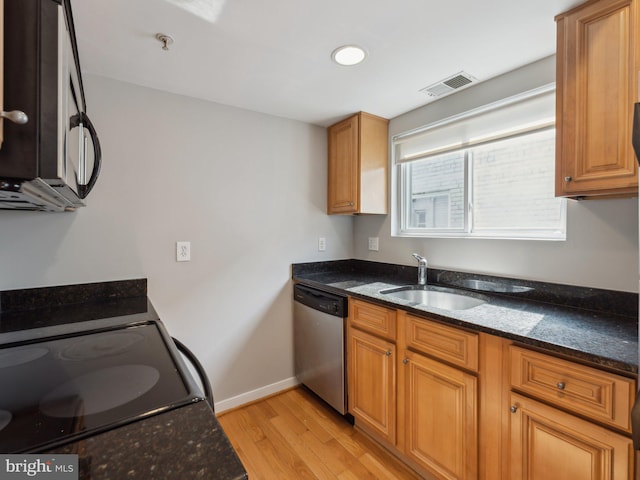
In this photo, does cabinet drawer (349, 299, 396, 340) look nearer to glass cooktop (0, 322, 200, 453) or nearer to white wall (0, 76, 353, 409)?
white wall (0, 76, 353, 409)

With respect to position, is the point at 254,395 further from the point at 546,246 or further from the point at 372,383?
the point at 546,246

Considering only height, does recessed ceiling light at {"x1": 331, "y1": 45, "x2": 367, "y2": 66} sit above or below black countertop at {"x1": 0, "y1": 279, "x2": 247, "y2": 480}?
above

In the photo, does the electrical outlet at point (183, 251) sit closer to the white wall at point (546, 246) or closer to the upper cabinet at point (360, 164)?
the upper cabinet at point (360, 164)

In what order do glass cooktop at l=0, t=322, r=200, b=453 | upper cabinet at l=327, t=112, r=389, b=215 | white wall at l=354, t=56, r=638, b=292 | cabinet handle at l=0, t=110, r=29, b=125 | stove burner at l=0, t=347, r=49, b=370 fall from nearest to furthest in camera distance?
cabinet handle at l=0, t=110, r=29, b=125
glass cooktop at l=0, t=322, r=200, b=453
stove burner at l=0, t=347, r=49, b=370
white wall at l=354, t=56, r=638, b=292
upper cabinet at l=327, t=112, r=389, b=215

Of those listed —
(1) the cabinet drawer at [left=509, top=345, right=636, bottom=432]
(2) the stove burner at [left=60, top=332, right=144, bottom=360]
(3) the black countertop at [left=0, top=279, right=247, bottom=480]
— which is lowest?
(1) the cabinet drawer at [left=509, top=345, right=636, bottom=432]

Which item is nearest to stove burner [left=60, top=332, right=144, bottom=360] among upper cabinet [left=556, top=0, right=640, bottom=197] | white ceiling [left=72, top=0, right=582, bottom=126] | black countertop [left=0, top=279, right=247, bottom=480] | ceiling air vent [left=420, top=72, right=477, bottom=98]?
black countertop [left=0, top=279, right=247, bottom=480]

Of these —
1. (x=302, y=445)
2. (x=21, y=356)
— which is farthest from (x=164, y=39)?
(x=302, y=445)

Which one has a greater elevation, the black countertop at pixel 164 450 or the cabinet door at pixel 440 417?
the black countertop at pixel 164 450

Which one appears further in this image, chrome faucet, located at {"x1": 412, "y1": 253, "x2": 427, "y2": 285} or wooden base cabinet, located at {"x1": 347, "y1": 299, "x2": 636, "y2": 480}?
chrome faucet, located at {"x1": 412, "y1": 253, "x2": 427, "y2": 285}

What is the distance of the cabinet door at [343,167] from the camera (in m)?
2.43

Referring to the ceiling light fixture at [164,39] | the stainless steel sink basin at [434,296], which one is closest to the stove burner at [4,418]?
the ceiling light fixture at [164,39]

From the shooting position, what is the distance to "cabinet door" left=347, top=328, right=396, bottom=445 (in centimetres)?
173

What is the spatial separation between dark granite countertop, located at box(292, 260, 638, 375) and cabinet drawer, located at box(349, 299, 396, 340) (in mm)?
56

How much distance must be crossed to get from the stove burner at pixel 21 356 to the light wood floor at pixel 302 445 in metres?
1.23
